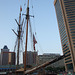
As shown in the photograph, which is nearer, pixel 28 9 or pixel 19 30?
pixel 28 9

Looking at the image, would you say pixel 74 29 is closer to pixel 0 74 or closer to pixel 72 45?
pixel 72 45

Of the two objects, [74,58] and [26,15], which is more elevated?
[26,15]

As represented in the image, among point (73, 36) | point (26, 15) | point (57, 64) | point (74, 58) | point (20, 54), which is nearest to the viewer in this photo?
point (26, 15)

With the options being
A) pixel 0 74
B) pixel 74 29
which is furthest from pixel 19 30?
pixel 74 29

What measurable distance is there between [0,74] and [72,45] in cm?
6716

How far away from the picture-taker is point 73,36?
95.9 m

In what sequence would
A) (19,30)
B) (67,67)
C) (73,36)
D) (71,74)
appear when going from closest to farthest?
(71,74)
(19,30)
(73,36)
(67,67)

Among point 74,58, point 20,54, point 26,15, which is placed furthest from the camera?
point 74,58

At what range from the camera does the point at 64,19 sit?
355 ft

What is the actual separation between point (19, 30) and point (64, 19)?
7219cm

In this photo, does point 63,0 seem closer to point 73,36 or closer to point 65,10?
point 65,10

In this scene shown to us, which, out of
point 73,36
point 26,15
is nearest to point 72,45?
point 73,36

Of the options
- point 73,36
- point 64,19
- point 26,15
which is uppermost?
point 64,19

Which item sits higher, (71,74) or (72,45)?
(72,45)
